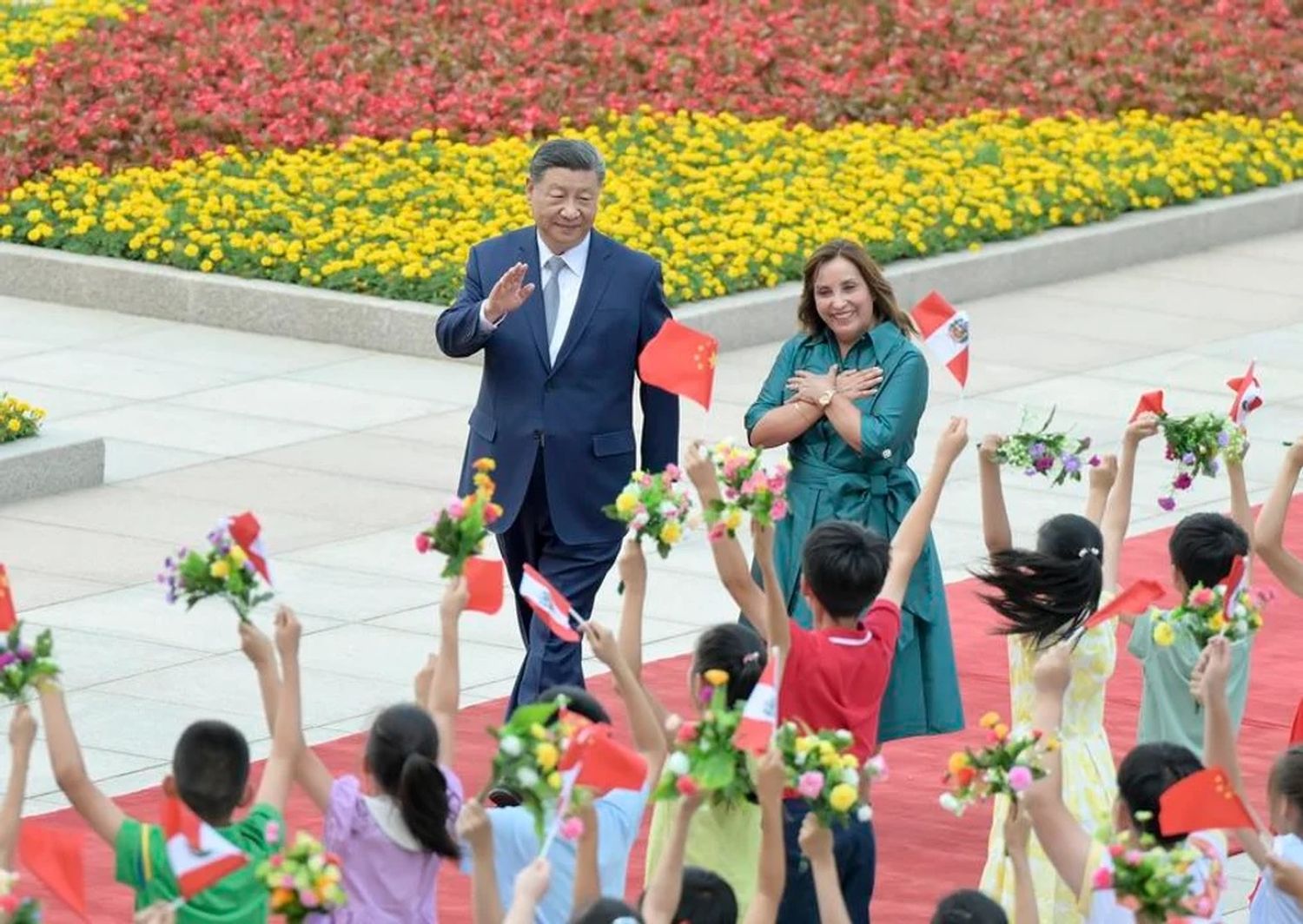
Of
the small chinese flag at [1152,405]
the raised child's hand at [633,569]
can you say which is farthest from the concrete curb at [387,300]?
the raised child's hand at [633,569]

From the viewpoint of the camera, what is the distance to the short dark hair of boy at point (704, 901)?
18.7 feet

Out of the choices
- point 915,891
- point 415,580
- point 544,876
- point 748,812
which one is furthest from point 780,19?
point 544,876

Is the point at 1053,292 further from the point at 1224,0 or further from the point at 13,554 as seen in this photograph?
the point at 13,554

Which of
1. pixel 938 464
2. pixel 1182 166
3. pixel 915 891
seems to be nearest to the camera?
pixel 938 464

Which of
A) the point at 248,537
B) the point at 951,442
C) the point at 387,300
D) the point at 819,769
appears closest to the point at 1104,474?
the point at 951,442

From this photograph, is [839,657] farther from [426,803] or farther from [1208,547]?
[426,803]

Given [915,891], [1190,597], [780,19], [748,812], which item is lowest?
[915,891]

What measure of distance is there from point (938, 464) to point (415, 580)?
422 centimetres

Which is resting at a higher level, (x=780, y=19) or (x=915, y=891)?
(x=780, y=19)

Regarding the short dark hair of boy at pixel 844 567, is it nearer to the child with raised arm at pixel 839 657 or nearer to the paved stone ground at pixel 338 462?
the child with raised arm at pixel 839 657

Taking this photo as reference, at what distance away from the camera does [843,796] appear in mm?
5426

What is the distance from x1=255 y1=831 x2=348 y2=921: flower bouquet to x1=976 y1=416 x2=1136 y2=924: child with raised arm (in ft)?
8.25

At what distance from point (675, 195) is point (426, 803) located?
38.8ft

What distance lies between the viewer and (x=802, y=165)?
18.8 metres
